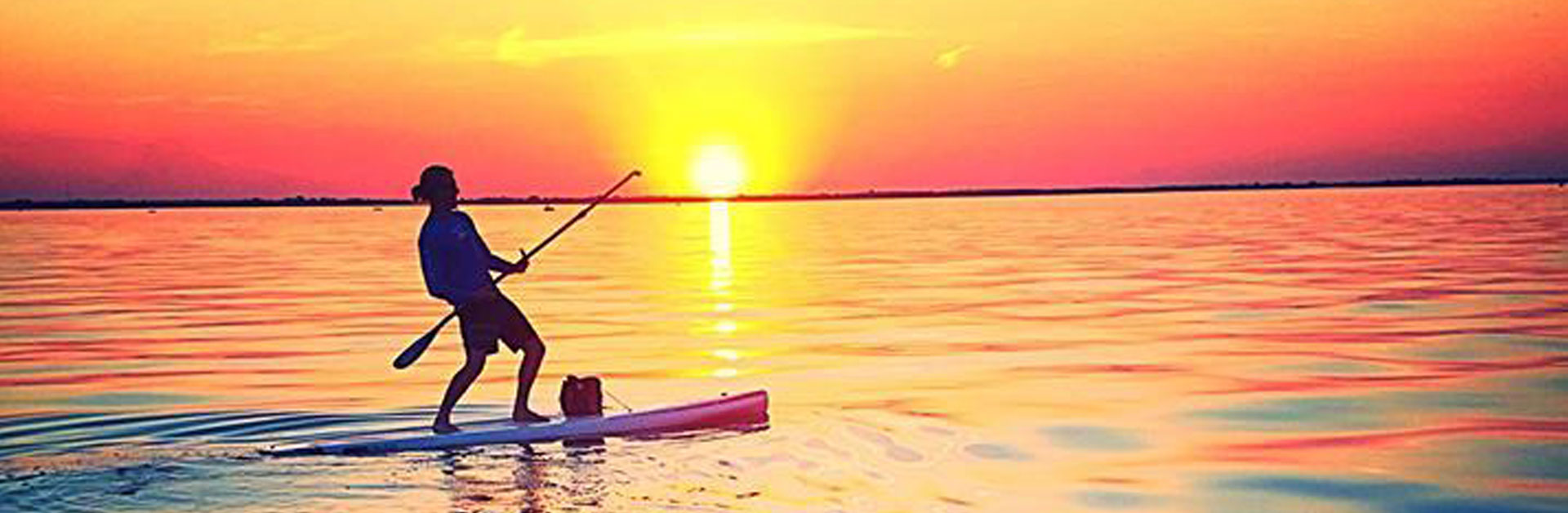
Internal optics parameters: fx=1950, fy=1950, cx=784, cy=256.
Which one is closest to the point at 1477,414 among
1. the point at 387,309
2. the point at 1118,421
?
the point at 1118,421

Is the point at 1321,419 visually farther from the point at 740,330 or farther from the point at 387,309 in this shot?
the point at 387,309

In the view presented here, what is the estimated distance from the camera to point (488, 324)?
579 inches

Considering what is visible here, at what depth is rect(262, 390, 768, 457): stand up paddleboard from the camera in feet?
46.1

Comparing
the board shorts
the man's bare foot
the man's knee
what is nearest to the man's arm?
the board shorts

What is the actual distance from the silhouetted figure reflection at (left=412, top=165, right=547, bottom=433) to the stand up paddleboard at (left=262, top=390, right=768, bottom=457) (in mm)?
326

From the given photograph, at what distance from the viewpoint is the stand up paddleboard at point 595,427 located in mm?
14039

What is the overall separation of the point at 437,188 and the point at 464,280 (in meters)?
0.71

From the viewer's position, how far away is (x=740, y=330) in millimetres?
26188

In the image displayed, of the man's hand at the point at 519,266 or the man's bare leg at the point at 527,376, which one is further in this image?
the man's bare leg at the point at 527,376

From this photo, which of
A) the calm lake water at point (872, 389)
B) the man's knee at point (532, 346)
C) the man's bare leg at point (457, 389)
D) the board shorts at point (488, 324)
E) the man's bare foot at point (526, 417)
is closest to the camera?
the calm lake water at point (872, 389)

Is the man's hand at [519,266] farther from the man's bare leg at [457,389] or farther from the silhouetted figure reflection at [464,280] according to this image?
the man's bare leg at [457,389]

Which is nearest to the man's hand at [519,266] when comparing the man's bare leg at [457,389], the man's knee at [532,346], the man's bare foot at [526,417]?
the man's knee at [532,346]

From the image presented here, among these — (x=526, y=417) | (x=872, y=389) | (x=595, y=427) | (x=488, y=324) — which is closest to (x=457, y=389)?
(x=488, y=324)

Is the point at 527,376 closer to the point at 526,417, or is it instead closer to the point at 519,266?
the point at 526,417
